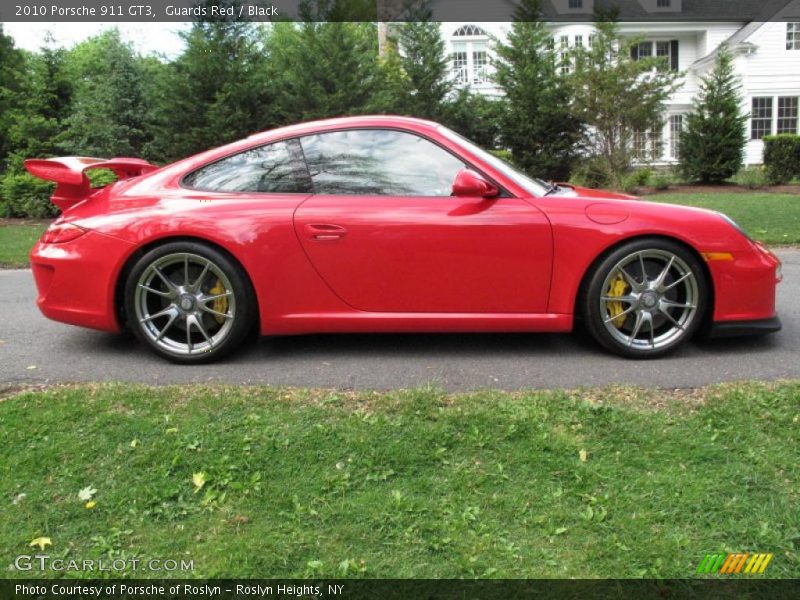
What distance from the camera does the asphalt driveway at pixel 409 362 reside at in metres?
3.72

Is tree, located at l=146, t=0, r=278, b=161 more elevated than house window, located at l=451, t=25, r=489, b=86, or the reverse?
house window, located at l=451, t=25, r=489, b=86

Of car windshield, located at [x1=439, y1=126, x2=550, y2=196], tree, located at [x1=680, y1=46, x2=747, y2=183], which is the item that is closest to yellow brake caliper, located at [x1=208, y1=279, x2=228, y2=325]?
car windshield, located at [x1=439, y1=126, x2=550, y2=196]

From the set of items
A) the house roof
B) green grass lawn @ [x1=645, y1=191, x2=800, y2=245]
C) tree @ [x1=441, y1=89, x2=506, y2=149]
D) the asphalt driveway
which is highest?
the house roof

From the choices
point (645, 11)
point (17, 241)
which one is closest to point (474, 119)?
point (645, 11)

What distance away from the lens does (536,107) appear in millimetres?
21172

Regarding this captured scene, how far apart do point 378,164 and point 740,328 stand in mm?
2308

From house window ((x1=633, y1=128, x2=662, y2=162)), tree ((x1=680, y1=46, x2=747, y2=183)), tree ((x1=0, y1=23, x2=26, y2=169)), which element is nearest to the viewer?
tree ((x1=0, y1=23, x2=26, y2=169))

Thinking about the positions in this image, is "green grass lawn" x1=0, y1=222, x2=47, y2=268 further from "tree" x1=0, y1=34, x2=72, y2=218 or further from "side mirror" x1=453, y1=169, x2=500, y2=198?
"side mirror" x1=453, y1=169, x2=500, y2=198

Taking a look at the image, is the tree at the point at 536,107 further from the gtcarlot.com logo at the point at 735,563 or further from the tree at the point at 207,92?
the gtcarlot.com logo at the point at 735,563

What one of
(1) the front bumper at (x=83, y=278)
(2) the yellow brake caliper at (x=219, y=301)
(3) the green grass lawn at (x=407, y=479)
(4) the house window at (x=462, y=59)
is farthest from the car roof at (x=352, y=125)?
(4) the house window at (x=462, y=59)

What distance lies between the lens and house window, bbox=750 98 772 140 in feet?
95.9

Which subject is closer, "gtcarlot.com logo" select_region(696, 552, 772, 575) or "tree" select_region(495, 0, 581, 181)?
"gtcarlot.com logo" select_region(696, 552, 772, 575)

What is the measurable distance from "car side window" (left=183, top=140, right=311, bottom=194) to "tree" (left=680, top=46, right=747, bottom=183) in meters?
17.7

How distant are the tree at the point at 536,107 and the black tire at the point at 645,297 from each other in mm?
17102
